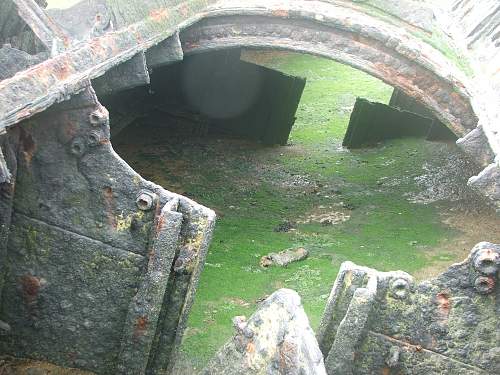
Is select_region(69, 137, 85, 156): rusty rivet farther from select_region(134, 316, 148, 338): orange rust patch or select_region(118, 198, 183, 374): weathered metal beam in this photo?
select_region(134, 316, 148, 338): orange rust patch

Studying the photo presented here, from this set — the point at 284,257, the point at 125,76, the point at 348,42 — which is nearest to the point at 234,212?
the point at 284,257

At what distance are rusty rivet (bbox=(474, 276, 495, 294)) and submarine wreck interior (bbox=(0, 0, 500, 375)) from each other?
1cm

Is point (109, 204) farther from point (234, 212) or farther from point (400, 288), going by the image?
point (234, 212)

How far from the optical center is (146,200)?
4.75 meters

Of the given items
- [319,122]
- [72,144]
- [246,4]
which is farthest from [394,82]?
[319,122]

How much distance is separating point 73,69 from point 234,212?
17.0ft

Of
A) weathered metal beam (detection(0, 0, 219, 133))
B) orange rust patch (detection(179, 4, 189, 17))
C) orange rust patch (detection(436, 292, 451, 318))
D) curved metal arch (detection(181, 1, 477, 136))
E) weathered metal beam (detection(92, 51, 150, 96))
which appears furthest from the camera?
curved metal arch (detection(181, 1, 477, 136))

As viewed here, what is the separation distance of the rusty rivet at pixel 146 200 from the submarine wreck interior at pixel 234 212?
0.05 feet

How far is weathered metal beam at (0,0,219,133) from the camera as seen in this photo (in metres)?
3.78

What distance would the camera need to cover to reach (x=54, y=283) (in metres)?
5.00

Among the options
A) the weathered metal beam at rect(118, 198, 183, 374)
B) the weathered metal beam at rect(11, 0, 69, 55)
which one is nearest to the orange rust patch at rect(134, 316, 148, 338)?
the weathered metal beam at rect(118, 198, 183, 374)

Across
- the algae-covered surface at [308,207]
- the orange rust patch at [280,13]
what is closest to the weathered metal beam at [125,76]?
the orange rust patch at [280,13]

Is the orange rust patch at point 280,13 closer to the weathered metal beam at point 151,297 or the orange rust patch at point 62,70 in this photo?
the weathered metal beam at point 151,297

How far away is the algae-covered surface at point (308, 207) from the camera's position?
7445 millimetres
